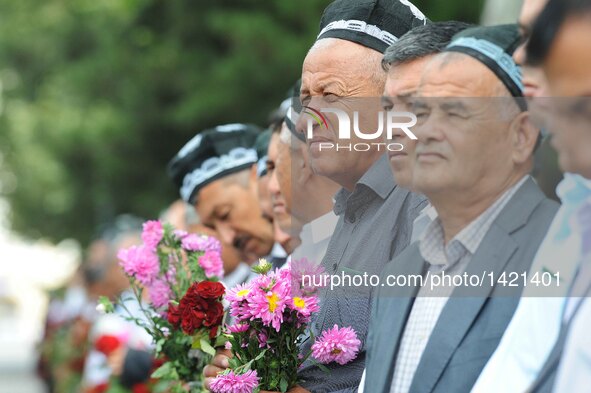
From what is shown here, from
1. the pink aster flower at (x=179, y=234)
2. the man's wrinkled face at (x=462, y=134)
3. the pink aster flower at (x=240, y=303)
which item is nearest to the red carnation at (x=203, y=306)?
the pink aster flower at (x=179, y=234)

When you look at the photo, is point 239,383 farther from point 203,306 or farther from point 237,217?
point 237,217

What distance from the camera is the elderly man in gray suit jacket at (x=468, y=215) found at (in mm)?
3043

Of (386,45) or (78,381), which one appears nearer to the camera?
(386,45)

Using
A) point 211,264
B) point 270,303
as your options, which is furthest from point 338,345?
point 211,264

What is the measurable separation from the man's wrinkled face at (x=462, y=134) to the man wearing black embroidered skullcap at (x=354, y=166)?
234mm

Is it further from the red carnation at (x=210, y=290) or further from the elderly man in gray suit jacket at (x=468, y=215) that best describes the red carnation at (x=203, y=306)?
the elderly man in gray suit jacket at (x=468, y=215)

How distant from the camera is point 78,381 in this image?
575 inches

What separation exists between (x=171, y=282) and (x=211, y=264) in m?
0.22

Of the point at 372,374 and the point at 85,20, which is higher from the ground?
the point at 85,20

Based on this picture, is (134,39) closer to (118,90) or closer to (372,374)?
(118,90)

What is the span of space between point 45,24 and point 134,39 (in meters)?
7.37

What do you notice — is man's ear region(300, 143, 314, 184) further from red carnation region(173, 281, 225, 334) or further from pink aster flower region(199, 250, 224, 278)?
pink aster flower region(199, 250, 224, 278)

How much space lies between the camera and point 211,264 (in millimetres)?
5195

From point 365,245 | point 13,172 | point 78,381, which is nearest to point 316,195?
point 365,245
